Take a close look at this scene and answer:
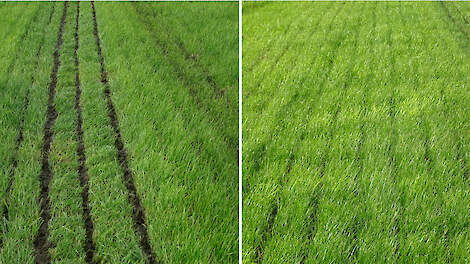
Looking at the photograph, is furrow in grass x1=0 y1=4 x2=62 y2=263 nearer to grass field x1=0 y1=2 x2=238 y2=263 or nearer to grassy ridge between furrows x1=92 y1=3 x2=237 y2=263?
grass field x1=0 y1=2 x2=238 y2=263

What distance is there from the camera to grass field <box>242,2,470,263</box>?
1962mm

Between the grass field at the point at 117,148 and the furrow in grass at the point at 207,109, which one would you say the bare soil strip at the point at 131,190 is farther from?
the furrow in grass at the point at 207,109

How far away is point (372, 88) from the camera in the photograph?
3.80m

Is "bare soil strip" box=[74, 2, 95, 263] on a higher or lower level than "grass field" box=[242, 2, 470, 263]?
lower

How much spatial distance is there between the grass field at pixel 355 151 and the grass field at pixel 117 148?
315 millimetres

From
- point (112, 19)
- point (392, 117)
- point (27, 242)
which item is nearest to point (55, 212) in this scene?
point (27, 242)

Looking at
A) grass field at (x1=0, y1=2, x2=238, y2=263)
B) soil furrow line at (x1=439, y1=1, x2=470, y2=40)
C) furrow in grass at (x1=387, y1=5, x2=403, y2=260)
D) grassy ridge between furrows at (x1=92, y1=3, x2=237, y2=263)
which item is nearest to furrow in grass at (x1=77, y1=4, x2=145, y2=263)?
grass field at (x1=0, y1=2, x2=238, y2=263)

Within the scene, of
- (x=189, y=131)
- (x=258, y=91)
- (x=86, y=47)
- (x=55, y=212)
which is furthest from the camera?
(x=86, y=47)

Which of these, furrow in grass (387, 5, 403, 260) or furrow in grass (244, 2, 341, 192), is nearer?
furrow in grass (387, 5, 403, 260)

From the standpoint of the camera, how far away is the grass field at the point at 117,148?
2.11 metres

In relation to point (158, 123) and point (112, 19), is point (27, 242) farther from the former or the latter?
point (112, 19)

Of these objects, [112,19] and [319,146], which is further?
[112,19]

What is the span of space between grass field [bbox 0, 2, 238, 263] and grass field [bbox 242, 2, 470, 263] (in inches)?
12.4

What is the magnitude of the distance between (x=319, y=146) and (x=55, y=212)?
1.86 meters
